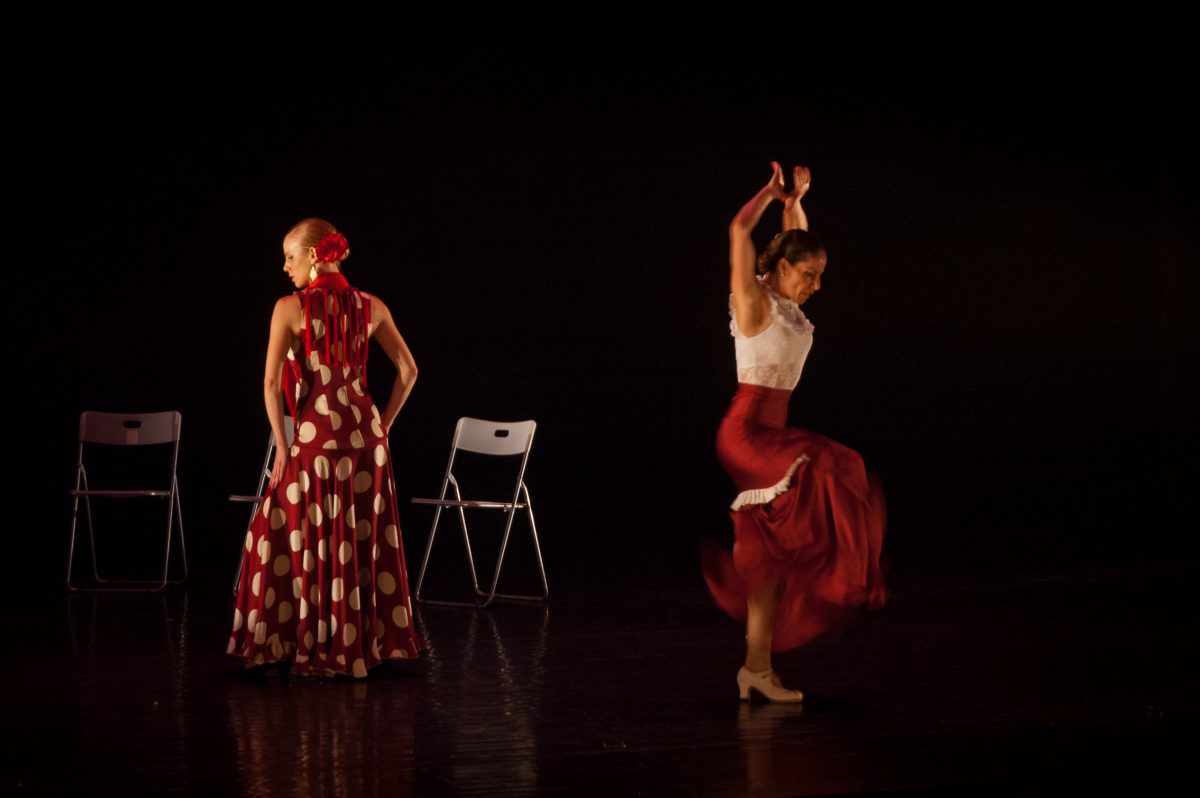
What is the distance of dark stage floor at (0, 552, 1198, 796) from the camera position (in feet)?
10.4

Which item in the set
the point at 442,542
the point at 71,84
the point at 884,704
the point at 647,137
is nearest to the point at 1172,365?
the point at 647,137

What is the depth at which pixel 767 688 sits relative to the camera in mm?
3877

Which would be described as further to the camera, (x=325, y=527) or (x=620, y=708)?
(x=325, y=527)

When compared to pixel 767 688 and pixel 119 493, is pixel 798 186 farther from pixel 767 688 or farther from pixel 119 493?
pixel 119 493

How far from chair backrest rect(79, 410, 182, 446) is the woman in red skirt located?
11.4 ft

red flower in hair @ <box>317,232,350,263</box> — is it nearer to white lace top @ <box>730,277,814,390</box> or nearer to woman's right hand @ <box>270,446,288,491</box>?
woman's right hand @ <box>270,446,288,491</box>

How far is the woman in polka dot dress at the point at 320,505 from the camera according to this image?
166 inches

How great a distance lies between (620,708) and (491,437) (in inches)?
105

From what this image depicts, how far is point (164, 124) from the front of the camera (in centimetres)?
687

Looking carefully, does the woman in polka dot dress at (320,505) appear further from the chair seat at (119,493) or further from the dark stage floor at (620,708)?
A: the chair seat at (119,493)

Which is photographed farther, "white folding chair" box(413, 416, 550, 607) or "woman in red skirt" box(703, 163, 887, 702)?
"white folding chair" box(413, 416, 550, 607)

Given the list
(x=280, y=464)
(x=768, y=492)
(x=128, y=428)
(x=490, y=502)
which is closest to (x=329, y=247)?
(x=280, y=464)

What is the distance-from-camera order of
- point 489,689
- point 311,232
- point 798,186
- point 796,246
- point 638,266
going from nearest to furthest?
point 796,246, point 798,186, point 489,689, point 311,232, point 638,266

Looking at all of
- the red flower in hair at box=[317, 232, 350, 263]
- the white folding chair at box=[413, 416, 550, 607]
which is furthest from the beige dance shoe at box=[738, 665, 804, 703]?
the white folding chair at box=[413, 416, 550, 607]
